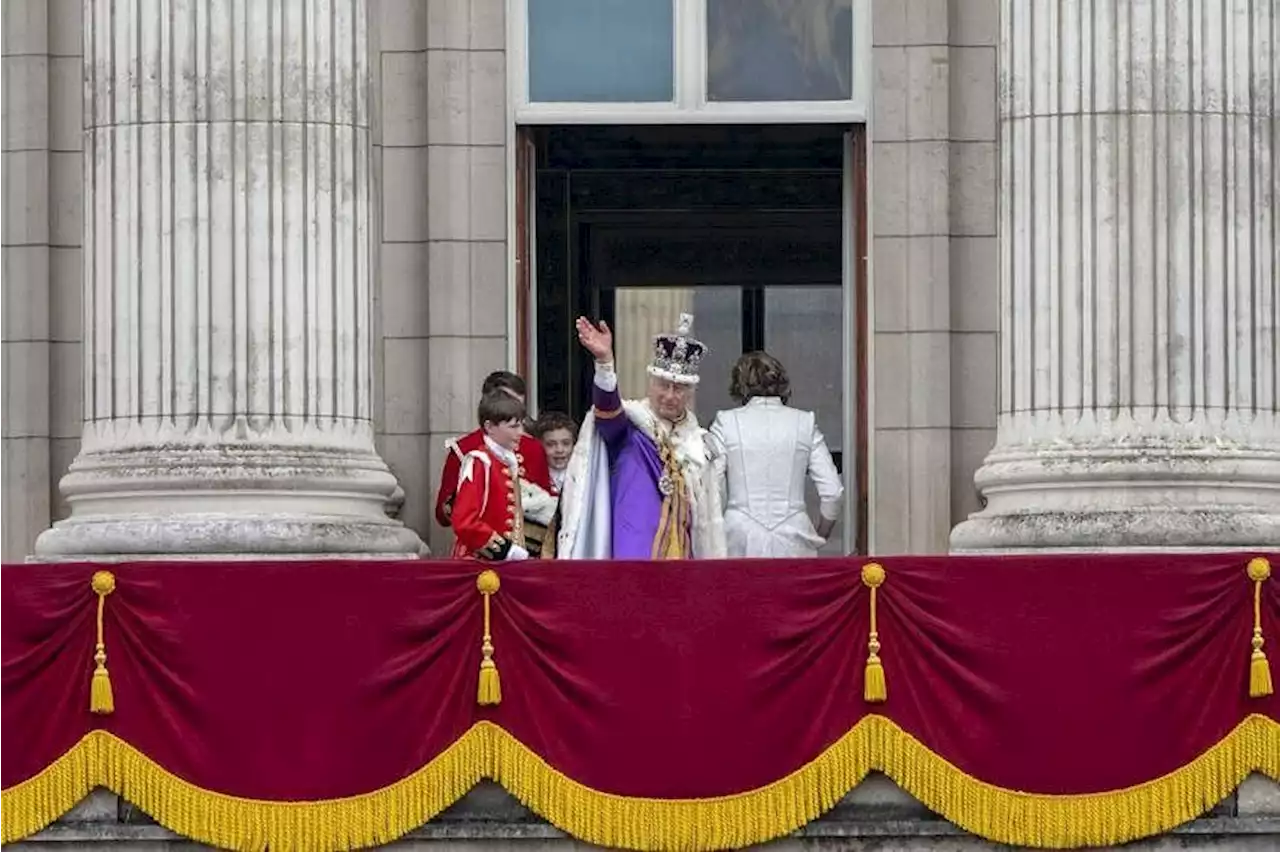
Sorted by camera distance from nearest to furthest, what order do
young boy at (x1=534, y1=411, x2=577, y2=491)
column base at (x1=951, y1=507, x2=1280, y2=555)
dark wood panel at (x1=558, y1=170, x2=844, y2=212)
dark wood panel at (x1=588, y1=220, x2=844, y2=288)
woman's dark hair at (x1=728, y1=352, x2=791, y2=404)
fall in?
column base at (x1=951, y1=507, x2=1280, y2=555) < woman's dark hair at (x1=728, y1=352, x2=791, y2=404) < young boy at (x1=534, y1=411, x2=577, y2=491) < dark wood panel at (x1=558, y1=170, x2=844, y2=212) < dark wood panel at (x1=588, y1=220, x2=844, y2=288)

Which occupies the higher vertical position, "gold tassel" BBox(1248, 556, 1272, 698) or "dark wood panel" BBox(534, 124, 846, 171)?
"dark wood panel" BBox(534, 124, 846, 171)

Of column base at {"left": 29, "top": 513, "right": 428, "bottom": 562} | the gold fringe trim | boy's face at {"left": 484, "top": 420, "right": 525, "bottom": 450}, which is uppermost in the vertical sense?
boy's face at {"left": 484, "top": 420, "right": 525, "bottom": 450}

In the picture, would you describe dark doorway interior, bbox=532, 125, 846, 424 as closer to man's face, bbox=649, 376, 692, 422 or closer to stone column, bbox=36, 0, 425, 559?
man's face, bbox=649, 376, 692, 422

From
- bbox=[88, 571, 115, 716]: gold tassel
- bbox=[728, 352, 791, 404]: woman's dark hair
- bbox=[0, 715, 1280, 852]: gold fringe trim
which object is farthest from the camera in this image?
bbox=[728, 352, 791, 404]: woman's dark hair

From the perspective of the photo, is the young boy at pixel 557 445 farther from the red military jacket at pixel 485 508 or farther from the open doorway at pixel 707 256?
the open doorway at pixel 707 256

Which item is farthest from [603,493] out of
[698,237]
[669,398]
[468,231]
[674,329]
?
[698,237]

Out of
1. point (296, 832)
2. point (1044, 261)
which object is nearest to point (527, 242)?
point (1044, 261)

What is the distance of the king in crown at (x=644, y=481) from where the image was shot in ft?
70.1

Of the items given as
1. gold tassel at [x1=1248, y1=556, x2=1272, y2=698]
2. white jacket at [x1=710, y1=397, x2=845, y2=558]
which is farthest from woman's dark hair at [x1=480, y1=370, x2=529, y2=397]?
gold tassel at [x1=1248, y1=556, x2=1272, y2=698]

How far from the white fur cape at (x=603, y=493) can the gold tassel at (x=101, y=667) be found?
277cm

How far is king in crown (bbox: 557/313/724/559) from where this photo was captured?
21.4 m

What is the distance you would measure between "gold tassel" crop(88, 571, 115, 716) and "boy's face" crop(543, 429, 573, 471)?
11.4 feet

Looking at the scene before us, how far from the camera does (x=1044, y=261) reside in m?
21.4

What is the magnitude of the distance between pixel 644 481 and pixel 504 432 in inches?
39.3
